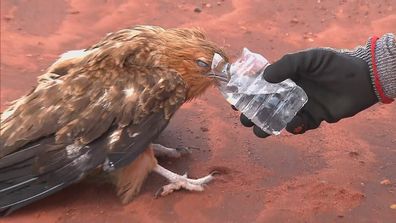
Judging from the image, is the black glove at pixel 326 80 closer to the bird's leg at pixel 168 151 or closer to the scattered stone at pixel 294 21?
the bird's leg at pixel 168 151

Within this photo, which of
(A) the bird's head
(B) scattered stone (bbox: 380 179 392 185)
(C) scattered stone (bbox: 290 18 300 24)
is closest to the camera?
(A) the bird's head

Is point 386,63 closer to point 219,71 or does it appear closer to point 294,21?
point 219,71

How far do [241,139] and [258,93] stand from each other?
3.92ft

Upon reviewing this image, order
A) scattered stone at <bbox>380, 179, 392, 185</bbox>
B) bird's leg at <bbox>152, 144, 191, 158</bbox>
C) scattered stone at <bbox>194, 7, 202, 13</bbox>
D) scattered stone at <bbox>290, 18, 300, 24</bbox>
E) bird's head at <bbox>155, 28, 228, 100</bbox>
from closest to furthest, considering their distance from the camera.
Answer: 1. bird's head at <bbox>155, 28, 228, 100</bbox>
2. scattered stone at <bbox>380, 179, 392, 185</bbox>
3. bird's leg at <bbox>152, 144, 191, 158</bbox>
4. scattered stone at <bbox>290, 18, 300, 24</bbox>
5. scattered stone at <bbox>194, 7, 202, 13</bbox>

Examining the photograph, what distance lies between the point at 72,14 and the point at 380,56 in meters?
5.26

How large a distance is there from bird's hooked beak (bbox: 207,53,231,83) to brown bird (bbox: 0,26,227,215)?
0.03 meters

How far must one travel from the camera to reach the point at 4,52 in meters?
7.73

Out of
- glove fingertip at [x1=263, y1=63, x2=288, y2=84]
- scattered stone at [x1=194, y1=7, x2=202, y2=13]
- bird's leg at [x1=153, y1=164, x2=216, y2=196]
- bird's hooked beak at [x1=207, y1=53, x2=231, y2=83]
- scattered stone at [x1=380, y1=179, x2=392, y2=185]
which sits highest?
glove fingertip at [x1=263, y1=63, x2=288, y2=84]

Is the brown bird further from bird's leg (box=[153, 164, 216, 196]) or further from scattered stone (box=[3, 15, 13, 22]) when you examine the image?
scattered stone (box=[3, 15, 13, 22])

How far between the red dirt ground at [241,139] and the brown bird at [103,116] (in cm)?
26

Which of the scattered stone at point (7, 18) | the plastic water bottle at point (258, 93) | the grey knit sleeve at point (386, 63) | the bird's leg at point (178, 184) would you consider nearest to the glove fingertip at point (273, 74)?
the plastic water bottle at point (258, 93)

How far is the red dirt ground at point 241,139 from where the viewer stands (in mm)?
4887

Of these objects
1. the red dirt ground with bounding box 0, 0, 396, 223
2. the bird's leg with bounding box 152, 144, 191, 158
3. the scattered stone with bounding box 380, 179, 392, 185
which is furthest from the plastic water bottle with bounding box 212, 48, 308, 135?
the scattered stone with bounding box 380, 179, 392, 185

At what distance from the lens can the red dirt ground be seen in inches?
192
